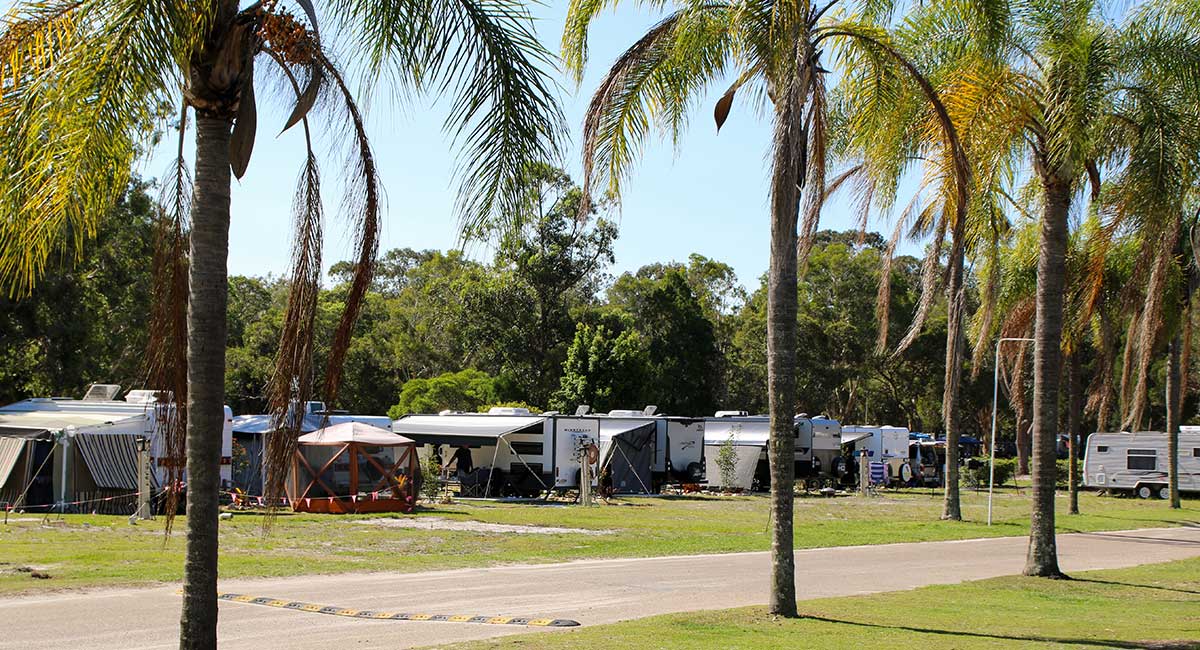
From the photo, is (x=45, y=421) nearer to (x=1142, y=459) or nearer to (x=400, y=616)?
(x=400, y=616)

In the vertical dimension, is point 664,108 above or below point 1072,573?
above

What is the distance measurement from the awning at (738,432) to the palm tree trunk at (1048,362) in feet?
67.7

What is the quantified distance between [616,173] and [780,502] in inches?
145

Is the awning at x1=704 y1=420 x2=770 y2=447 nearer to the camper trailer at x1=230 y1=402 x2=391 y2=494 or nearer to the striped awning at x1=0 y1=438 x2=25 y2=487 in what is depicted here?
Answer: the camper trailer at x1=230 y1=402 x2=391 y2=494

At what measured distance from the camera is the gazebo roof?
27.3 metres

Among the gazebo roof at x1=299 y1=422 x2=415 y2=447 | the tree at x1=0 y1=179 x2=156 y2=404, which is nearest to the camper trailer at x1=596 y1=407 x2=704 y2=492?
the gazebo roof at x1=299 y1=422 x2=415 y2=447

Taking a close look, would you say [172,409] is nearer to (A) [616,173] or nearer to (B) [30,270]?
(B) [30,270]

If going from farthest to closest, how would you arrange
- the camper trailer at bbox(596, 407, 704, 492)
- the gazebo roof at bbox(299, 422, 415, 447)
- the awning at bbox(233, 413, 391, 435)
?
the camper trailer at bbox(596, 407, 704, 492) → the awning at bbox(233, 413, 391, 435) → the gazebo roof at bbox(299, 422, 415, 447)

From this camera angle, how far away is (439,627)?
37.0 feet

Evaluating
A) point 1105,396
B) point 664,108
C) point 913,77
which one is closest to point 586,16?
point 664,108

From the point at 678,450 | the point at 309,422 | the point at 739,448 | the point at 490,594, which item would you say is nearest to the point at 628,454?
the point at 678,450

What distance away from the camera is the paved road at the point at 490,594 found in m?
10.6

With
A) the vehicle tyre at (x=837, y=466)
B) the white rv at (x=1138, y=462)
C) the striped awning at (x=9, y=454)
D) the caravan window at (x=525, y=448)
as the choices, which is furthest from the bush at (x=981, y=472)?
the striped awning at (x=9, y=454)

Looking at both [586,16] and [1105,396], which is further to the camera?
[1105,396]
